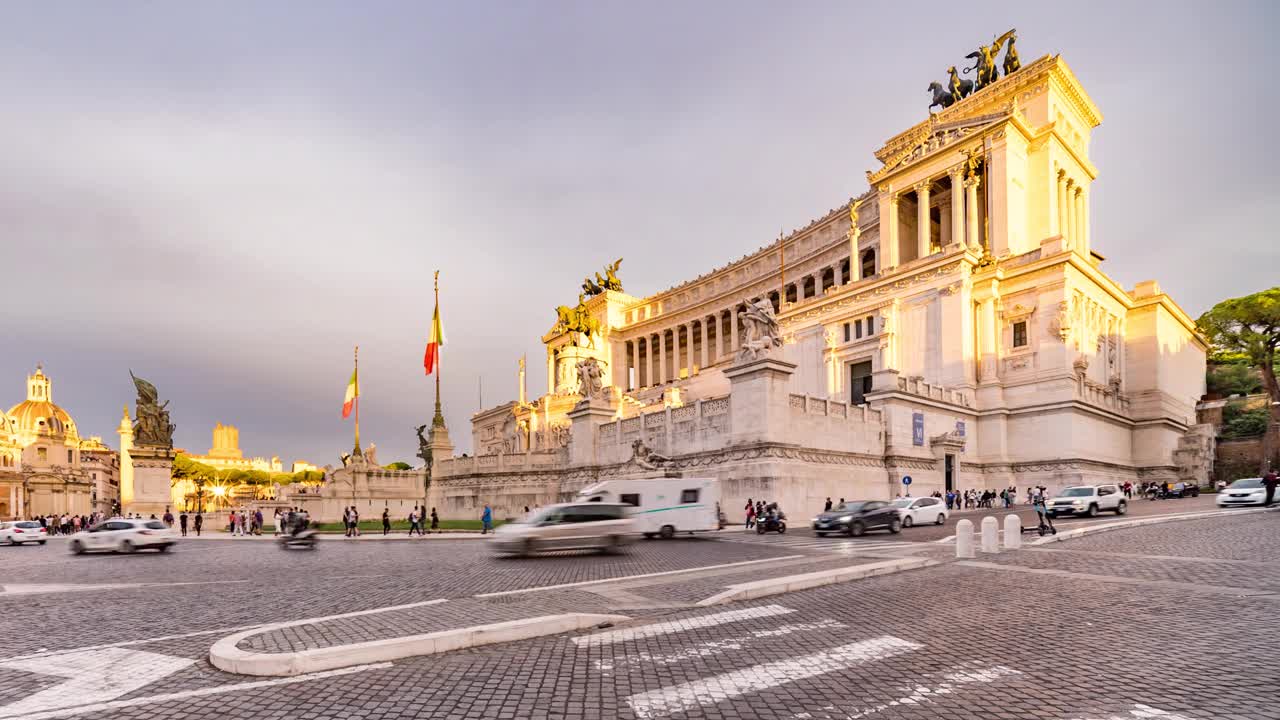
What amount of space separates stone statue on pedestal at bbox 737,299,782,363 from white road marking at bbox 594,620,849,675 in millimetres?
23508

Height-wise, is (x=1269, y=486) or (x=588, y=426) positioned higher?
(x=588, y=426)

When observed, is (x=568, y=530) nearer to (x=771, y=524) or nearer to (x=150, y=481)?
(x=771, y=524)

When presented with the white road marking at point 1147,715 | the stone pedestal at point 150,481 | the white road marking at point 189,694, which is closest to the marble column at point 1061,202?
the white road marking at point 1147,715

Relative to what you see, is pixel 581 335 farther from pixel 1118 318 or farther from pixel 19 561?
pixel 19 561

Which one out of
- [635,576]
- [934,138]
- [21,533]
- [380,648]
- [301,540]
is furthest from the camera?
[934,138]

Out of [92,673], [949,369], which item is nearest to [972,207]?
[949,369]

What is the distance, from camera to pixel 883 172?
6412 centimetres

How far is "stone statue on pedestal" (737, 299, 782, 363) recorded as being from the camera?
32.7 m

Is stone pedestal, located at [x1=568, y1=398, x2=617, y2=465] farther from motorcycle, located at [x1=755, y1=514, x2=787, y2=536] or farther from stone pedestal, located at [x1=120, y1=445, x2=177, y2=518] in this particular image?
stone pedestal, located at [x1=120, y1=445, x2=177, y2=518]

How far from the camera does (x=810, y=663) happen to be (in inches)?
297

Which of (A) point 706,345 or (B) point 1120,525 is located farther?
(A) point 706,345

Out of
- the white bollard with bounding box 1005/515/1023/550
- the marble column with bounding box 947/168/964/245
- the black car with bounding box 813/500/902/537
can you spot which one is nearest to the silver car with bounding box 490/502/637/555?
the black car with bounding box 813/500/902/537

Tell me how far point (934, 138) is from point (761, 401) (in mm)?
Answer: 40329

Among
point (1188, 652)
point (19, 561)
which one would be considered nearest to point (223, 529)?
point (19, 561)
